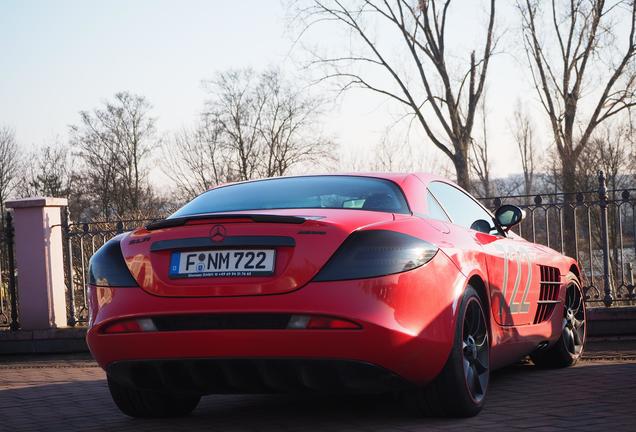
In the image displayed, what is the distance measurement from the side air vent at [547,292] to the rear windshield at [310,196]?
1.86 metres

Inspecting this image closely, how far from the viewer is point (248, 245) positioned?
4262 millimetres

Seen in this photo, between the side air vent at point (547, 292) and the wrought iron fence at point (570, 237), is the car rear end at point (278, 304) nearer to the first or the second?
the side air vent at point (547, 292)

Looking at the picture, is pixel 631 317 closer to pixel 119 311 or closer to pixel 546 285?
pixel 546 285

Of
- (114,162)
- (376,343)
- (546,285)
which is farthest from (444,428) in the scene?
(114,162)

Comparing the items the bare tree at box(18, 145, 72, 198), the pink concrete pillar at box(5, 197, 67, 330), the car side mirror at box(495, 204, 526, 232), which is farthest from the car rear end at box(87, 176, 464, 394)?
the bare tree at box(18, 145, 72, 198)

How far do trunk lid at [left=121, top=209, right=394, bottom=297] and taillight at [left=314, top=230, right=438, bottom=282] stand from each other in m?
0.05

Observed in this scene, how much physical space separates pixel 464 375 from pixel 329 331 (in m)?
0.89

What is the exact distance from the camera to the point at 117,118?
61.7 metres

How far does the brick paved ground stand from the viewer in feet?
15.2

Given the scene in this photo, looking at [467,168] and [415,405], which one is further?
[467,168]

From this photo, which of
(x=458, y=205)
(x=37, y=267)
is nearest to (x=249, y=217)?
(x=458, y=205)

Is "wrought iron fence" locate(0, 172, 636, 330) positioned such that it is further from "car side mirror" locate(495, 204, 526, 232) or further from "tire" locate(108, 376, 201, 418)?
"tire" locate(108, 376, 201, 418)

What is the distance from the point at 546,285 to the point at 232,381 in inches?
114

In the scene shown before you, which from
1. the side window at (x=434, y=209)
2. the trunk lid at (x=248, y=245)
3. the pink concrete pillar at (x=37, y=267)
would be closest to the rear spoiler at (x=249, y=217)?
the trunk lid at (x=248, y=245)
